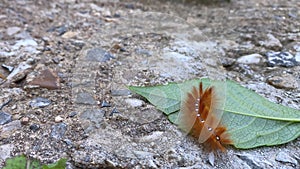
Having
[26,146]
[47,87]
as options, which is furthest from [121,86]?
[26,146]

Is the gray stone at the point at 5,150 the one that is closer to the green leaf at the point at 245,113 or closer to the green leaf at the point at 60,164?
the green leaf at the point at 60,164

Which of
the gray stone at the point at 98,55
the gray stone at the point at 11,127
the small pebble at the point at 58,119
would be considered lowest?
the gray stone at the point at 11,127

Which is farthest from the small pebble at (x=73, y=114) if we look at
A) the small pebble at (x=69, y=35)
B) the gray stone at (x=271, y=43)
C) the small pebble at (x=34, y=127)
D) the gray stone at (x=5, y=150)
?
the gray stone at (x=271, y=43)

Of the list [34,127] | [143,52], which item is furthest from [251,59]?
[34,127]

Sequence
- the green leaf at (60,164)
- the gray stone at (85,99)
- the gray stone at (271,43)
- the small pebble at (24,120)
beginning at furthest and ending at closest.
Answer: the gray stone at (271,43) → the gray stone at (85,99) → the small pebble at (24,120) → the green leaf at (60,164)

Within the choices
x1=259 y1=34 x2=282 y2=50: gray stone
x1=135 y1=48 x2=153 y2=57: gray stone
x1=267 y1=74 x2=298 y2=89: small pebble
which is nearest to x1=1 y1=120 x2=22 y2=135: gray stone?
x1=135 y1=48 x2=153 y2=57: gray stone

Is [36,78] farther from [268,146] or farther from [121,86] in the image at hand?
[268,146]

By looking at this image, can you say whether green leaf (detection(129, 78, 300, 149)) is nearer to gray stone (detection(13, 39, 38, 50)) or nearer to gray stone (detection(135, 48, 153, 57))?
gray stone (detection(135, 48, 153, 57))
